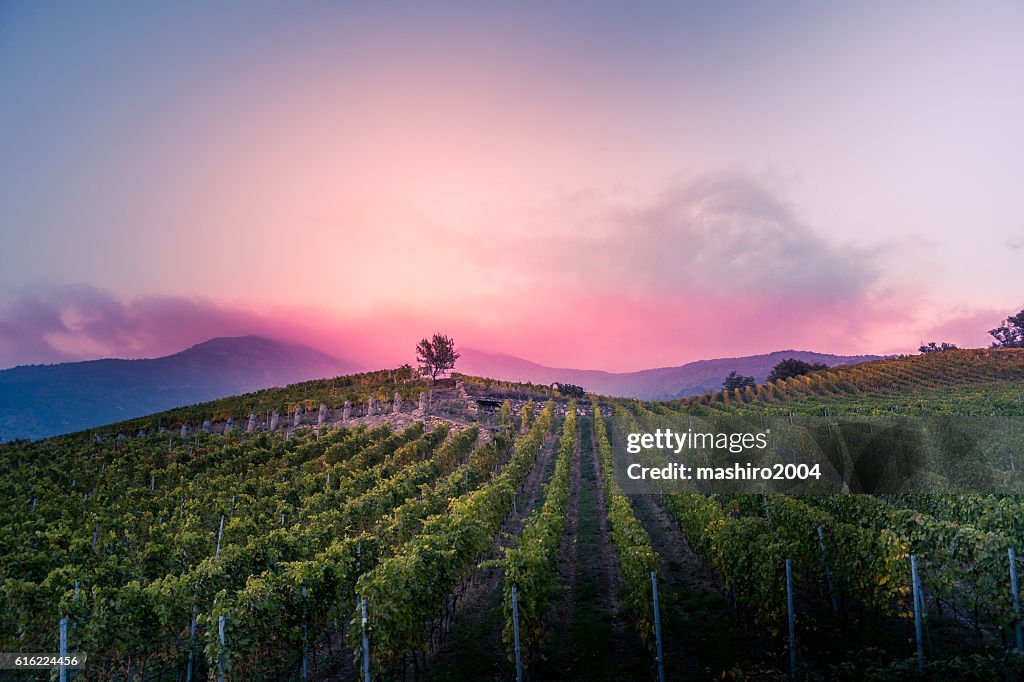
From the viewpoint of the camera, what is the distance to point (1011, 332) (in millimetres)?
112688

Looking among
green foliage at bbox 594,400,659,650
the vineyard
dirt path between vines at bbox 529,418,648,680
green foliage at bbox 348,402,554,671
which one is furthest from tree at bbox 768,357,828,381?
green foliage at bbox 348,402,554,671

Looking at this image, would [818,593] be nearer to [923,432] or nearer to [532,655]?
[532,655]

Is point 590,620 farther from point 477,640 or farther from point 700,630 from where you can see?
point 477,640

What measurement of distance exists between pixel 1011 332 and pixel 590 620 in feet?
498

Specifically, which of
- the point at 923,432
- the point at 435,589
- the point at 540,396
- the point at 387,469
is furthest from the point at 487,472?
the point at 540,396

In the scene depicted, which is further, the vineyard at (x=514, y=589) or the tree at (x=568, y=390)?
the tree at (x=568, y=390)

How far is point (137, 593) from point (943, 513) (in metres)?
21.5

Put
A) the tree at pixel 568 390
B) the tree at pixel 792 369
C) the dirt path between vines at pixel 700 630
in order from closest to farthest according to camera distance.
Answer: the dirt path between vines at pixel 700 630 < the tree at pixel 568 390 < the tree at pixel 792 369

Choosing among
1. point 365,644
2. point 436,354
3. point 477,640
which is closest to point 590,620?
point 477,640

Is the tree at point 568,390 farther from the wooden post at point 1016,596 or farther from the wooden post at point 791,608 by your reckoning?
the wooden post at point 1016,596

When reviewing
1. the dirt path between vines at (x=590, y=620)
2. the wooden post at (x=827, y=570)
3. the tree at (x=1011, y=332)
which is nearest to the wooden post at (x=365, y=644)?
the dirt path between vines at (x=590, y=620)

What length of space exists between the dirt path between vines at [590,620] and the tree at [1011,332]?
136935 mm

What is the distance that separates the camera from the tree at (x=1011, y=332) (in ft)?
353

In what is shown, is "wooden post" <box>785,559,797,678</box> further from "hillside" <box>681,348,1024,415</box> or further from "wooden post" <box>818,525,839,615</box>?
"hillside" <box>681,348,1024,415</box>
